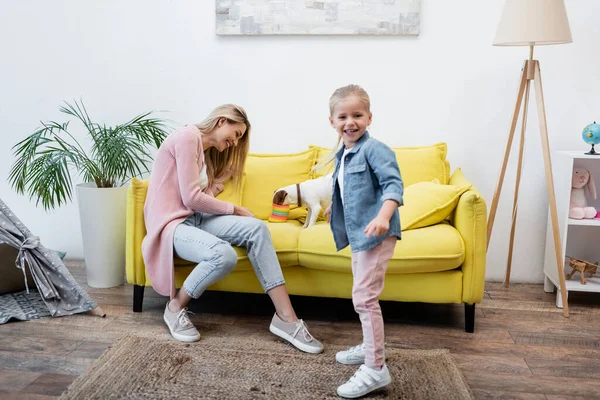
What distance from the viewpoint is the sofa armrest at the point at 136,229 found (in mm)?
2615

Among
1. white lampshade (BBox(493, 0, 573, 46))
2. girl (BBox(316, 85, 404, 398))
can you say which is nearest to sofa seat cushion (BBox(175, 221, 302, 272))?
girl (BBox(316, 85, 404, 398))

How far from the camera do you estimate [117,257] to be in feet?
10.2

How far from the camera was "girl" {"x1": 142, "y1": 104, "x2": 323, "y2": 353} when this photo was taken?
2393mm

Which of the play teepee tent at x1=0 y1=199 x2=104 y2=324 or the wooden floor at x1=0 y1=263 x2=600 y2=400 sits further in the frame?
the play teepee tent at x1=0 y1=199 x2=104 y2=324

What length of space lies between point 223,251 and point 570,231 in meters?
1.95

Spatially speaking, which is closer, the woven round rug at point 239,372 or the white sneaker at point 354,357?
the woven round rug at point 239,372

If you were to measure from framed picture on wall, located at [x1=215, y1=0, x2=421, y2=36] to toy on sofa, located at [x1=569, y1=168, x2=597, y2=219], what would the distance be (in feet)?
3.58

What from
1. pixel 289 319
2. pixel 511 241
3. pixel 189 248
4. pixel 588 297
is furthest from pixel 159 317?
pixel 588 297

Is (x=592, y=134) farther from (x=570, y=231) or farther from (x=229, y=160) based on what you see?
(x=229, y=160)

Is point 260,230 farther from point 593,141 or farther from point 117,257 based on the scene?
point 593,141

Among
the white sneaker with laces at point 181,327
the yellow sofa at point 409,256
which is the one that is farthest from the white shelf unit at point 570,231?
the white sneaker with laces at point 181,327

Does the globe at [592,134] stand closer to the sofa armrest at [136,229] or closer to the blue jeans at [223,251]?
the blue jeans at [223,251]

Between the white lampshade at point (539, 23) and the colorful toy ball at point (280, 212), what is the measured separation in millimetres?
1271

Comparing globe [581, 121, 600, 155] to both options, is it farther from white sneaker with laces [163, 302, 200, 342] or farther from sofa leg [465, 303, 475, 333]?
white sneaker with laces [163, 302, 200, 342]
